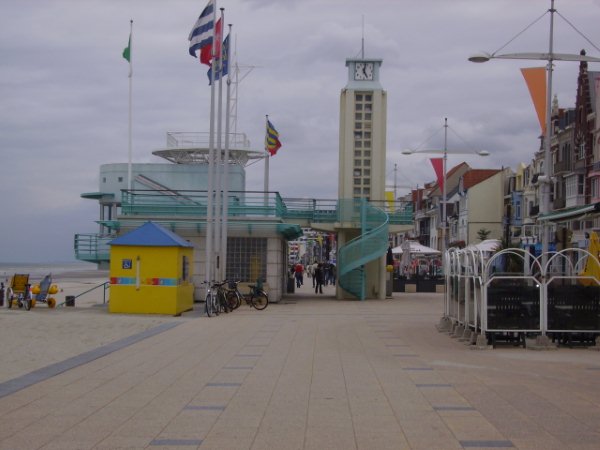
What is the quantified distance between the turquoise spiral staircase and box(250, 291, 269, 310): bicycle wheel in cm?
A: 686

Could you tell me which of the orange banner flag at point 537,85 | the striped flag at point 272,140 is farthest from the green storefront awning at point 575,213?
the striped flag at point 272,140

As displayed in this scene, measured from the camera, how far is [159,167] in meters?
43.6

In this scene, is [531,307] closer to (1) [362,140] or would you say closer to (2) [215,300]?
(2) [215,300]

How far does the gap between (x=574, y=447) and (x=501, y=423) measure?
1140 mm

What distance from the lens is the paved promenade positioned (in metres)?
7.66

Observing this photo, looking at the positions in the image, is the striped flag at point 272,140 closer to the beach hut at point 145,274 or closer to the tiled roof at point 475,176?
the beach hut at point 145,274

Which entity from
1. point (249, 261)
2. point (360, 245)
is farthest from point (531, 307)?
point (360, 245)

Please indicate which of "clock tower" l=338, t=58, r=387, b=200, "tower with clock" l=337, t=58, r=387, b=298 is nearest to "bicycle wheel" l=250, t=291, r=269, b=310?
"tower with clock" l=337, t=58, r=387, b=298

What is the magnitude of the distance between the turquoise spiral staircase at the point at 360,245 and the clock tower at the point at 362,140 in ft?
3.13

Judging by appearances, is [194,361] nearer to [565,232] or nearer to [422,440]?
[422,440]

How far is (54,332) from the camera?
1889cm

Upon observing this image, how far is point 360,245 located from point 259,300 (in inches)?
286

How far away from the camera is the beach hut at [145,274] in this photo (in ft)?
80.2

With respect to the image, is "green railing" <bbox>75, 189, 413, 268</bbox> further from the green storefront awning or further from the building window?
the green storefront awning
